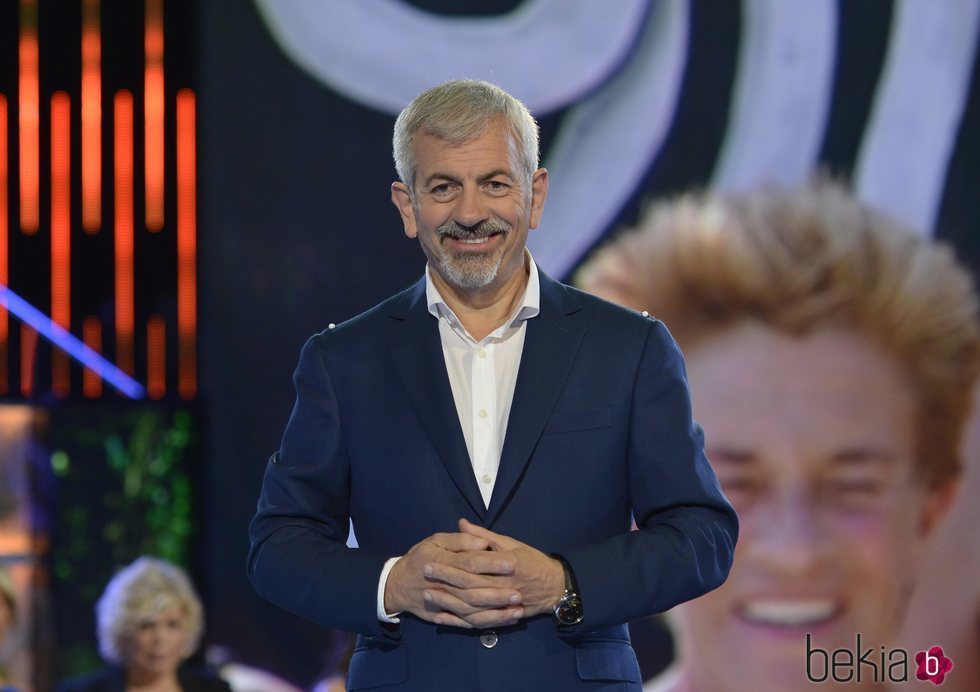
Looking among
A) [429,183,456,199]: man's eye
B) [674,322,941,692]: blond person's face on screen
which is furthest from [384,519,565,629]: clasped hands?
[674,322,941,692]: blond person's face on screen

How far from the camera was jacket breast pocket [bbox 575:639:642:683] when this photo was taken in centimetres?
175

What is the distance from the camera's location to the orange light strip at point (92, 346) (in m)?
4.50

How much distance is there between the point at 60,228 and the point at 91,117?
38cm

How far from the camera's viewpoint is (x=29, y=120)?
4.61 m

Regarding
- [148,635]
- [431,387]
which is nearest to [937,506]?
[148,635]

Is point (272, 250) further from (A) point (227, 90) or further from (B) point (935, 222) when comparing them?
(B) point (935, 222)

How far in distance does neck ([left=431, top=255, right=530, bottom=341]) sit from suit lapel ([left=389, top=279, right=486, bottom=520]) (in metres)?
0.04

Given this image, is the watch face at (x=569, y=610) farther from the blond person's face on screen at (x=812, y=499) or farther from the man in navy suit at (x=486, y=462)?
the blond person's face on screen at (x=812, y=499)

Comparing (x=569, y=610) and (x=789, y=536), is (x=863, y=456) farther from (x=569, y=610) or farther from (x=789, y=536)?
(x=569, y=610)

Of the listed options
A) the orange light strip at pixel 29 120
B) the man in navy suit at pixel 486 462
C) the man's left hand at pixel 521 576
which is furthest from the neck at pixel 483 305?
the orange light strip at pixel 29 120

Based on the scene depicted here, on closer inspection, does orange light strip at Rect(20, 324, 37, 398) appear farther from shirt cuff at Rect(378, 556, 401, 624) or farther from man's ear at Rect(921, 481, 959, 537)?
shirt cuff at Rect(378, 556, 401, 624)

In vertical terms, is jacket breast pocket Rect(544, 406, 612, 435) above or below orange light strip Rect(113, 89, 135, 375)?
below

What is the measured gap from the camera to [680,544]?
172 centimetres

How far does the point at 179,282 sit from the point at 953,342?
251 centimetres
